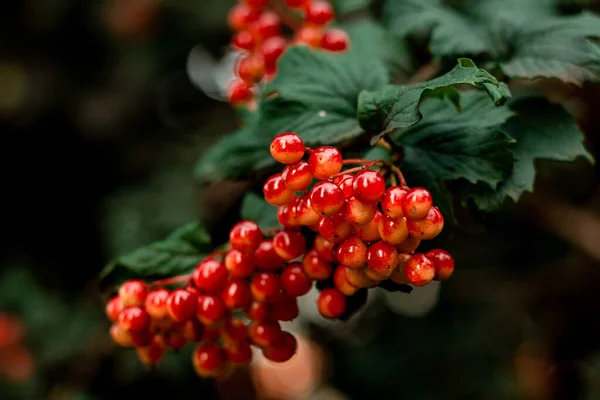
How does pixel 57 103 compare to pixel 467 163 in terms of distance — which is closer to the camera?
pixel 467 163

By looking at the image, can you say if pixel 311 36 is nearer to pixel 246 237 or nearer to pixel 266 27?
pixel 266 27

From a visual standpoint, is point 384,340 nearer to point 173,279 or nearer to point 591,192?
point 591,192

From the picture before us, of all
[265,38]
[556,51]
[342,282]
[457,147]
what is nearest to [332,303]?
[342,282]

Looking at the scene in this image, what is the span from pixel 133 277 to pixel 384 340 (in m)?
1.70

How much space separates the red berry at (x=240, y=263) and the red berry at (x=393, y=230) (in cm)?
22

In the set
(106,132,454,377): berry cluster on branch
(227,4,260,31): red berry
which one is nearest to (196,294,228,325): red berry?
(106,132,454,377): berry cluster on branch

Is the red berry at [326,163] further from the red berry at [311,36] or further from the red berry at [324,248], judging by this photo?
the red berry at [311,36]

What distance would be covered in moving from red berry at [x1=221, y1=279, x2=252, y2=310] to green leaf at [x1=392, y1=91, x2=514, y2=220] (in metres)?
0.27

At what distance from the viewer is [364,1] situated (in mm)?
1168

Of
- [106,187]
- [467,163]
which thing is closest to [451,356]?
[106,187]

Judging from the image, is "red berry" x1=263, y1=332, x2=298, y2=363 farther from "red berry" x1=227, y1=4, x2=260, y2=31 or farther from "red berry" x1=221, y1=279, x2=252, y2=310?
"red berry" x1=227, y1=4, x2=260, y2=31

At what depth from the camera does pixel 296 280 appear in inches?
28.6

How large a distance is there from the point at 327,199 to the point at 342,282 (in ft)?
0.52

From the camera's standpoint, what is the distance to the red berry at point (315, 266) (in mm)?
706
